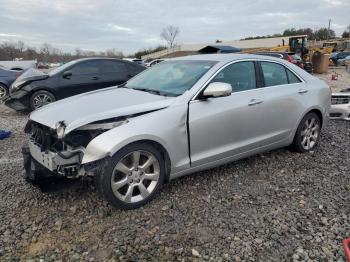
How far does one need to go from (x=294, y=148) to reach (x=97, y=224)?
10.7ft

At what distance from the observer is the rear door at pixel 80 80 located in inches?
332

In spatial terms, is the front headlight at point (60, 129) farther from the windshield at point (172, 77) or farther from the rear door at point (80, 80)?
Answer: the rear door at point (80, 80)

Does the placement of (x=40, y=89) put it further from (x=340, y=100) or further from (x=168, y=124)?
(x=340, y=100)

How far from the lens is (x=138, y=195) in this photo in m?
3.54

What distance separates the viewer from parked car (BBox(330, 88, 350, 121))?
23.4 ft

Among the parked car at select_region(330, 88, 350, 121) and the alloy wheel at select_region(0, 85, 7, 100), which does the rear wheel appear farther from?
the parked car at select_region(330, 88, 350, 121)

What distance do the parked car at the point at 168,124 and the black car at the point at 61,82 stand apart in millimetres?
4102

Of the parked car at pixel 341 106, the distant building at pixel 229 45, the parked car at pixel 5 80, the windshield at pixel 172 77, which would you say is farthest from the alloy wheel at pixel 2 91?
the distant building at pixel 229 45

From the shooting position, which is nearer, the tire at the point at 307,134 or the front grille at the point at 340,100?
the tire at the point at 307,134

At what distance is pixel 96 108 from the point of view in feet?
11.6

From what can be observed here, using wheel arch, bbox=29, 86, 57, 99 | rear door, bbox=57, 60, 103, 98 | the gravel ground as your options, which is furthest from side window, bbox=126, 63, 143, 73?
the gravel ground

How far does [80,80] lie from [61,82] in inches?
18.2

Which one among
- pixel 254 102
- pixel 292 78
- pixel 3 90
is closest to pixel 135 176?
pixel 254 102

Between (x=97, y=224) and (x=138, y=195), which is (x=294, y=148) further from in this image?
(x=97, y=224)
